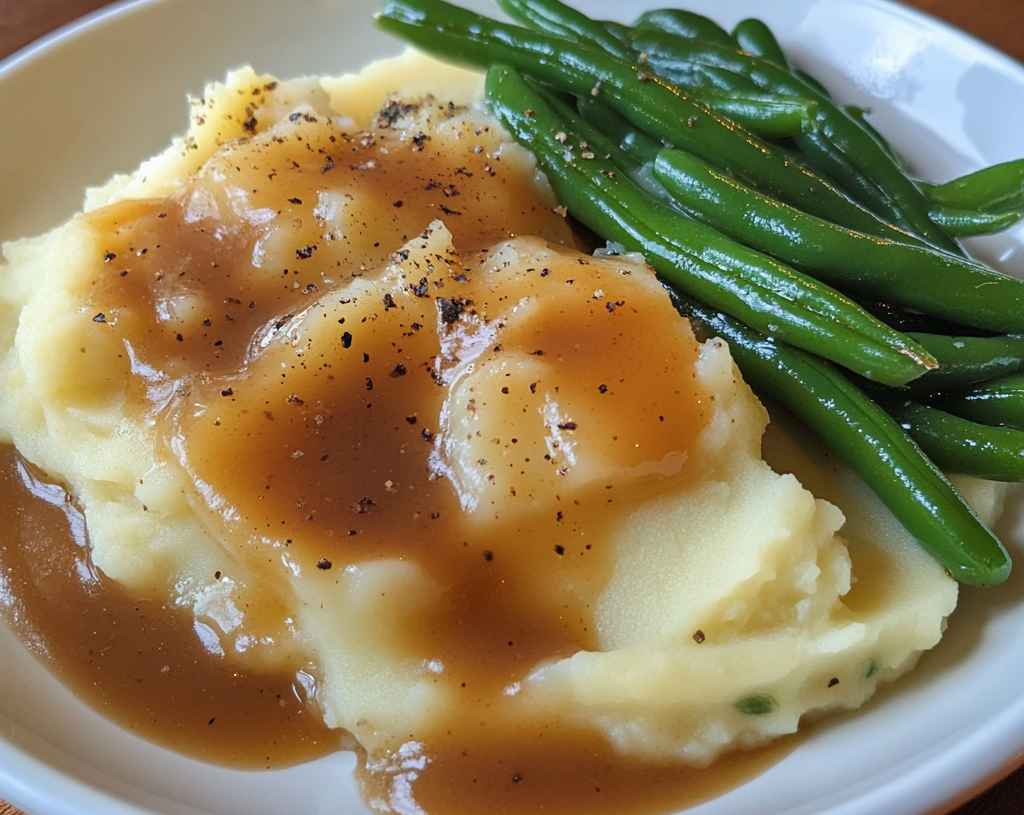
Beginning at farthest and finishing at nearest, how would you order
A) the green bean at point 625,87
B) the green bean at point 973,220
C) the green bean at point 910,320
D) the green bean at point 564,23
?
the green bean at point 564,23 < the green bean at point 973,220 < the green bean at point 625,87 < the green bean at point 910,320

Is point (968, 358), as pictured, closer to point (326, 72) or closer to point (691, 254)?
point (691, 254)

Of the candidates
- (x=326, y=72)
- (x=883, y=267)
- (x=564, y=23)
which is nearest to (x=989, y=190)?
(x=883, y=267)

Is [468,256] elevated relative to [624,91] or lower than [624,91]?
lower

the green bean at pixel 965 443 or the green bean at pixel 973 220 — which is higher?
the green bean at pixel 973 220

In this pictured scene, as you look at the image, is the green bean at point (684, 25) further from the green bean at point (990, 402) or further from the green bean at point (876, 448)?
the green bean at point (990, 402)

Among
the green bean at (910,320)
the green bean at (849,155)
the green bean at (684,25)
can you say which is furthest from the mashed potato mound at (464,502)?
the green bean at (684,25)

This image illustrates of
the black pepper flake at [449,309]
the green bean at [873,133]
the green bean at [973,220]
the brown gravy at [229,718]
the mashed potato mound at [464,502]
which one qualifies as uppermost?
the green bean at [873,133]

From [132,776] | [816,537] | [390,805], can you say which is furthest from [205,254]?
[816,537]

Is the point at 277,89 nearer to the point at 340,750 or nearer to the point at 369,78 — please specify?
the point at 369,78
